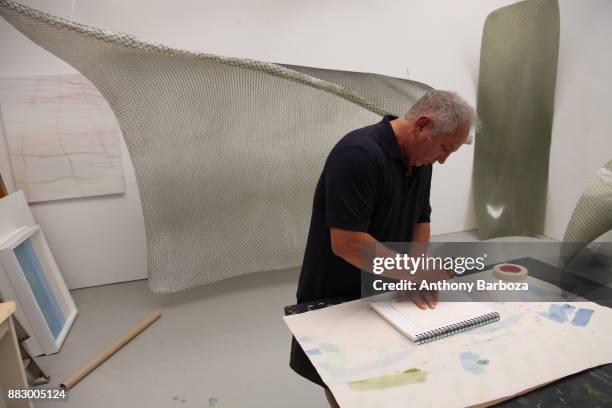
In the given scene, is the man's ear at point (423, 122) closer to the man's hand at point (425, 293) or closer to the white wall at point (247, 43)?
the man's hand at point (425, 293)

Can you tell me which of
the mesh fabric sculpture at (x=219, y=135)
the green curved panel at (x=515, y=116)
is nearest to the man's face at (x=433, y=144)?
the mesh fabric sculpture at (x=219, y=135)

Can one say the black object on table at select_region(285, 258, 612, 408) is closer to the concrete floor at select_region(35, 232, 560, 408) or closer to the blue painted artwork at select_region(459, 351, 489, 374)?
the blue painted artwork at select_region(459, 351, 489, 374)

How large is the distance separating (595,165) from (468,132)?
8.09 ft

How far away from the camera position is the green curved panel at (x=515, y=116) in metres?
2.91

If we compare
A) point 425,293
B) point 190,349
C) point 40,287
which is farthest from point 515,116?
point 40,287

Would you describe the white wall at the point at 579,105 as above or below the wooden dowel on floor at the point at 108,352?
above

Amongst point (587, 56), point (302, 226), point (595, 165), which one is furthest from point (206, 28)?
point (595, 165)

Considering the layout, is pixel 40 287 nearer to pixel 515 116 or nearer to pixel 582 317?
pixel 582 317

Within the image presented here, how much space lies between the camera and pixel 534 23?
2.87 meters

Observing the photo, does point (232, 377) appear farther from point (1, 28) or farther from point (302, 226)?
point (1, 28)

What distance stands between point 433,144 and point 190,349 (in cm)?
161

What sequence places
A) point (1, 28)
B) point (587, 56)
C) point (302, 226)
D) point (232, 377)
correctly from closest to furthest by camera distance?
point (232, 377) < point (1, 28) < point (302, 226) < point (587, 56)

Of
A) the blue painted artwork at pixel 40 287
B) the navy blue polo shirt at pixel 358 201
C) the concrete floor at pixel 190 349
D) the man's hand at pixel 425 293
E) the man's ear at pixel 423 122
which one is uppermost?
the man's ear at pixel 423 122

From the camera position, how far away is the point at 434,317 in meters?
0.95
